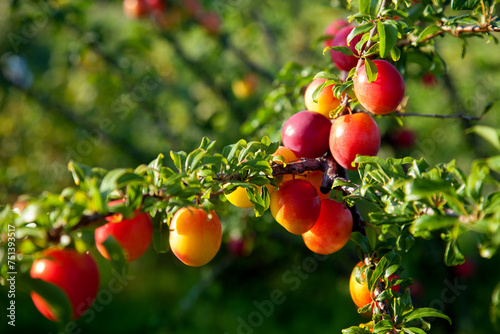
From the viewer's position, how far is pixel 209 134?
2094 millimetres

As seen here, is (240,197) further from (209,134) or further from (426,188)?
(209,134)

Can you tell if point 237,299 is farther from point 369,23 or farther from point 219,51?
point 369,23

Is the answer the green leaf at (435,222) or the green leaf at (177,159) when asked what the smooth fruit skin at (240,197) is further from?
the green leaf at (435,222)

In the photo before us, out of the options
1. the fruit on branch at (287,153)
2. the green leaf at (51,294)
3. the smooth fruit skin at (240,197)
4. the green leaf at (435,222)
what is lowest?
the smooth fruit skin at (240,197)


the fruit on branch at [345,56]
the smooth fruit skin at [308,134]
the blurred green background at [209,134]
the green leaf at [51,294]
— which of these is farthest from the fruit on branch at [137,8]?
the green leaf at [51,294]

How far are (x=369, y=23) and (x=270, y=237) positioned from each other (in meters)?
1.33

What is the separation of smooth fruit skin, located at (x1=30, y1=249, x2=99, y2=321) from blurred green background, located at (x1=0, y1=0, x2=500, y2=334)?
2.48 ft

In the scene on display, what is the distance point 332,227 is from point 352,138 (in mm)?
137

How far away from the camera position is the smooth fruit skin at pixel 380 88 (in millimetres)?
622

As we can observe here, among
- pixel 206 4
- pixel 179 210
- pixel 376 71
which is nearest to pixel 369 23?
pixel 376 71

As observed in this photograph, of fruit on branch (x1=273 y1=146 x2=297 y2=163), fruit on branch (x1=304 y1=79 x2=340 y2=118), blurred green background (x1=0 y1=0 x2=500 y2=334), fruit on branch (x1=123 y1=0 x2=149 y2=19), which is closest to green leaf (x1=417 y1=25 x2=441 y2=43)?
fruit on branch (x1=304 y1=79 x2=340 y2=118)

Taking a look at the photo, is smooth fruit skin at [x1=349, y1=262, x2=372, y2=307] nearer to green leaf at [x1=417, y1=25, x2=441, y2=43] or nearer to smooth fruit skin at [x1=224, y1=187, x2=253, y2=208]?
smooth fruit skin at [x1=224, y1=187, x2=253, y2=208]

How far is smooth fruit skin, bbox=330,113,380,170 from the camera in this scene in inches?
24.5

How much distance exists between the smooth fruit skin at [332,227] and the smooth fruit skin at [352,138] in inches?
2.8
